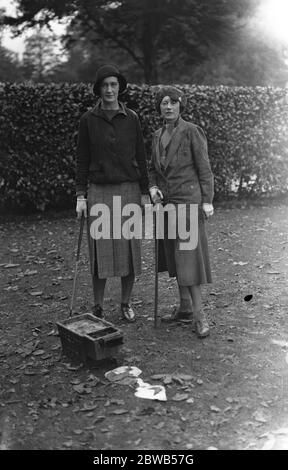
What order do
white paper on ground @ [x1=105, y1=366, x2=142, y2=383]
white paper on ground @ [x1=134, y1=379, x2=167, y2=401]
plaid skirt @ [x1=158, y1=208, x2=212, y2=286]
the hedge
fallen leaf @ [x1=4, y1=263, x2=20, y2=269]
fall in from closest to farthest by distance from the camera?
white paper on ground @ [x1=134, y1=379, x2=167, y2=401] → white paper on ground @ [x1=105, y1=366, x2=142, y2=383] → plaid skirt @ [x1=158, y1=208, x2=212, y2=286] → fallen leaf @ [x1=4, y1=263, x2=20, y2=269] → the hedge

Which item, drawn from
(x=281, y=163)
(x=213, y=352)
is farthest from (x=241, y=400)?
(x=281, y=163)

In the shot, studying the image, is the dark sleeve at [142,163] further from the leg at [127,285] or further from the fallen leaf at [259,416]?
the fallen leaf at [259,416]

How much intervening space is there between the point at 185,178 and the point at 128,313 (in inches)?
60.7

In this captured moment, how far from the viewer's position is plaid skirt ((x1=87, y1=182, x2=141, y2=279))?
5344 mm

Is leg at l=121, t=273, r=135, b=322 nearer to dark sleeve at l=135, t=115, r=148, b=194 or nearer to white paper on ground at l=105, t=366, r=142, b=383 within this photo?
dark sleeve at l=135, t=115, r=148, b=194

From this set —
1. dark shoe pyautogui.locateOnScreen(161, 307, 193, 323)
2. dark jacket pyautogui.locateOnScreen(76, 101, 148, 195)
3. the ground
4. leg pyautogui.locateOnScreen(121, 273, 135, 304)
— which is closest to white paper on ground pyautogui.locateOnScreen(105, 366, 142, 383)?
the ground

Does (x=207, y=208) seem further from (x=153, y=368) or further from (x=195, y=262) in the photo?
(x=153, y=368)

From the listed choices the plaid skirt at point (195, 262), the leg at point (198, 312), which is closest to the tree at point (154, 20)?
the plaid skirt at point (195, 262)

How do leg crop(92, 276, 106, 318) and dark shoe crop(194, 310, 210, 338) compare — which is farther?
leg crop(92, 276, 106, 318)

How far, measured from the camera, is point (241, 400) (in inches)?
160

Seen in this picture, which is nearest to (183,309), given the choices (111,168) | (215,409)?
(111,168)

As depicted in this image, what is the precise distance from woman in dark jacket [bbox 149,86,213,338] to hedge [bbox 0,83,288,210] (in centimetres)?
542

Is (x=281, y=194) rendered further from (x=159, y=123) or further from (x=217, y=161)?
(x=159, y=123)

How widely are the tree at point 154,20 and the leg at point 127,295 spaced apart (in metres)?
16.1
